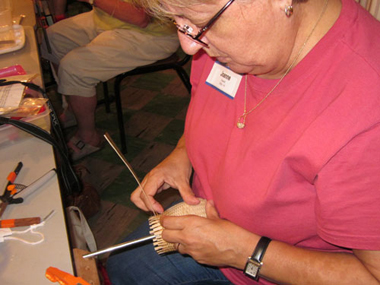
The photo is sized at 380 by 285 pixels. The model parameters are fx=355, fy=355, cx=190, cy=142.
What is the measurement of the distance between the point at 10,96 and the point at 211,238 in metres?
0.72

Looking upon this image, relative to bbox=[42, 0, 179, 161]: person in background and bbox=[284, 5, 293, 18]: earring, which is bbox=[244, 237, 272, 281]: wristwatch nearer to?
bbox=[284, 5, 293, 18]: earring

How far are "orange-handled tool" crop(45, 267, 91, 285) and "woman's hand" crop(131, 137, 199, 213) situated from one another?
0.37 m

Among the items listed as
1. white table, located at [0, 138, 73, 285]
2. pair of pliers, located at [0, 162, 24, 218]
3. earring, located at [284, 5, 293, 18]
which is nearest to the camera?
earring, located at [284, 5, 293, 18]

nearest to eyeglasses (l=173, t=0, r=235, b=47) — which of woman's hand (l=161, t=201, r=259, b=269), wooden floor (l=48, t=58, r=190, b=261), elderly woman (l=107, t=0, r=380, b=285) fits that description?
elderly woman (l=107, t=0, r=380, b=285)

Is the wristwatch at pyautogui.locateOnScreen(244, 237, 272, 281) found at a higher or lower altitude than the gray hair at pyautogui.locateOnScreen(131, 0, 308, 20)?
lower

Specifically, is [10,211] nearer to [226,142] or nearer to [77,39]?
[226,142]

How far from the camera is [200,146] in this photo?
92 centimetres

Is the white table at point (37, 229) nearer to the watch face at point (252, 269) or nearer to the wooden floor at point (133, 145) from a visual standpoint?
the watch face at point (252, 269)

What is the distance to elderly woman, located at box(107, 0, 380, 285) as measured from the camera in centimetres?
60

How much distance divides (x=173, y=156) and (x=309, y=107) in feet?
1.78

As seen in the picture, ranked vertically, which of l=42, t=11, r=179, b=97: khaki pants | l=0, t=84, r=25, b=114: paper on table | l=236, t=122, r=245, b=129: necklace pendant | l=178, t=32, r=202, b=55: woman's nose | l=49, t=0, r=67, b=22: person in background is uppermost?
l=178, t=32, r=202, b=55: woman's nose

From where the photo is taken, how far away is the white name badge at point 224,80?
0.86m

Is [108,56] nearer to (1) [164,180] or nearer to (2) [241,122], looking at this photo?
(1) [164,180]

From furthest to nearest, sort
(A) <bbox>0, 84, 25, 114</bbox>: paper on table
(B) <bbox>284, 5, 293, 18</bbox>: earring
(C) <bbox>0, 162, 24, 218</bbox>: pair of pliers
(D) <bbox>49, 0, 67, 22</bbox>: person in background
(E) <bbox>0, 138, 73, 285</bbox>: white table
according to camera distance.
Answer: (D) <bbox>49, 0, 67, 22</bbox>: person in background, (A) <bbox>0, 84, 25, 114</bbox>: paper on table, (C) <bbox>0, 162, 24, 218</bbox>: pair of pliers, (E) <bbox>0, 138, 73, 285</bbox>: white table, (B) <bbox>284, 5, 293, 18</bbox>: earring
